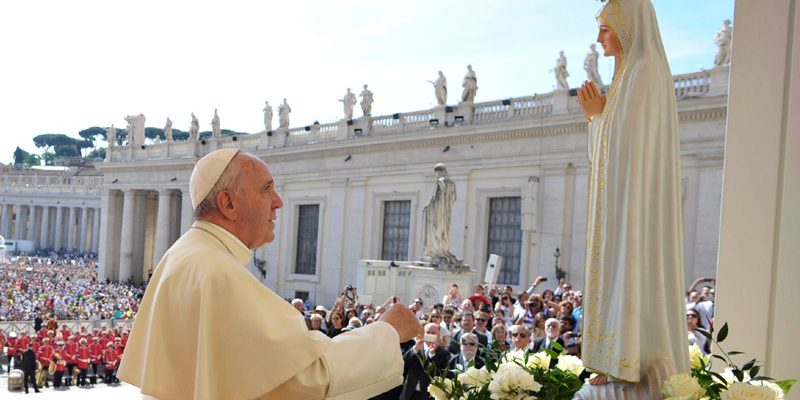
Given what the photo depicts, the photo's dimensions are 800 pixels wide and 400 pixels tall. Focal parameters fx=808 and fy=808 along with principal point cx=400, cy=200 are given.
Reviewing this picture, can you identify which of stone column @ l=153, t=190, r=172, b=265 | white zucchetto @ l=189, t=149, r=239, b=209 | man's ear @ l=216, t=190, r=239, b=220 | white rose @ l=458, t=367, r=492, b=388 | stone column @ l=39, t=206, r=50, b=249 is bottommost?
stone column @ l=39, t=206, r=50, b=249

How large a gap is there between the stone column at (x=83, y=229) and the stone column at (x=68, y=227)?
0.94m

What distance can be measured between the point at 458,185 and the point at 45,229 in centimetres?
7585

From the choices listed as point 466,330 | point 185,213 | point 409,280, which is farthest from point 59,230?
point 466,330

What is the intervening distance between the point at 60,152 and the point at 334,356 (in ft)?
573

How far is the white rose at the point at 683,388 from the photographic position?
2727 mm

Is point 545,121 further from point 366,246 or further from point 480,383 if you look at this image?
point 480,383

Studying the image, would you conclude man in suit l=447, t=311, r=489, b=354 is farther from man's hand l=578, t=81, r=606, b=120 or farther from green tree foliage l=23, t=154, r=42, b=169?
green tree foliage l=23, t=154, r=42, b=169

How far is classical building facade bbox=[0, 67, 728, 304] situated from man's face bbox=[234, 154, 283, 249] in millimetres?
20923

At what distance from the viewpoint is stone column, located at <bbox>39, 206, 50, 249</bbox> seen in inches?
3625

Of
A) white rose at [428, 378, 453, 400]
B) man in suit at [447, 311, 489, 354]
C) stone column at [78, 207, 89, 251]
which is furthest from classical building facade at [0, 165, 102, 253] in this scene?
white rose at [428, 378, 453, 400]

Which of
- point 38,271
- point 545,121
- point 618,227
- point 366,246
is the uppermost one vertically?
point 545,121

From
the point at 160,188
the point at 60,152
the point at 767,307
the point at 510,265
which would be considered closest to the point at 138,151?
the point at 160,188

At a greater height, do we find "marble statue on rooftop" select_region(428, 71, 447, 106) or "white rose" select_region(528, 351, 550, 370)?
"marble statue on rooftop" select_region(428, 71, 447, 106)

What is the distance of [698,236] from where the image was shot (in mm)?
22359
